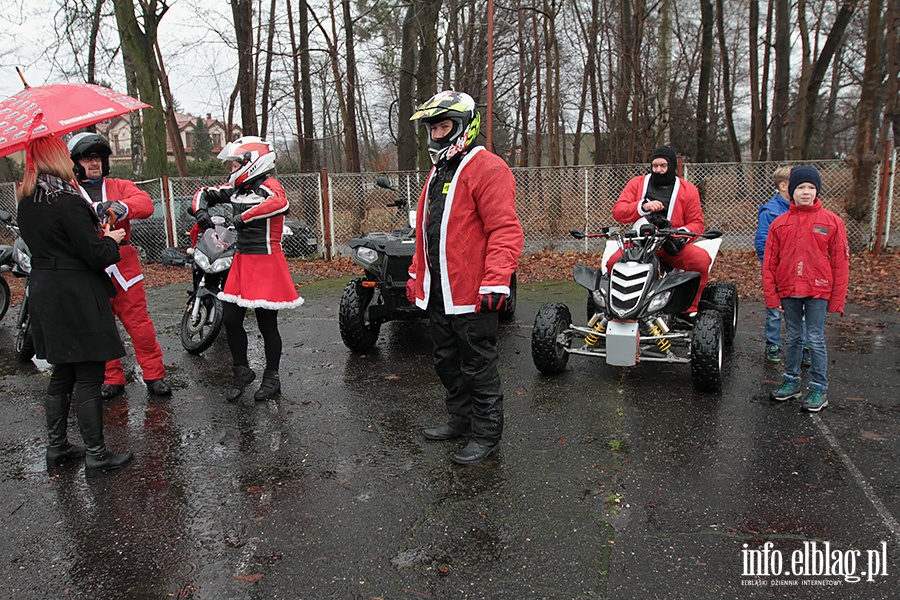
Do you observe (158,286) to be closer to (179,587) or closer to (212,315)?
(212,315)

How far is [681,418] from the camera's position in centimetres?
441

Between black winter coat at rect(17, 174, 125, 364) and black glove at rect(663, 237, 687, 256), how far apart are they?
3.96 m

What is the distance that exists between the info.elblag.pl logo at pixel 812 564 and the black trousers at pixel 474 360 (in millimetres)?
1472

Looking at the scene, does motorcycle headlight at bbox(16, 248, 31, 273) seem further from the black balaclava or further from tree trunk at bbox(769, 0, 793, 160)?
tree trunk at bbox(769, 0, 793, 160)

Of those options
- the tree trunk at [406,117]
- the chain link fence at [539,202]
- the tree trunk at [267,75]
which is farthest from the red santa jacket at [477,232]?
the tree trunk at [267,75]

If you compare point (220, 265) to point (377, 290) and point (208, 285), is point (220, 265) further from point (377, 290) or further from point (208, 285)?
point (377, 290)

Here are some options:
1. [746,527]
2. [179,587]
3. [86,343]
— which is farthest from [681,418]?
[86,343]

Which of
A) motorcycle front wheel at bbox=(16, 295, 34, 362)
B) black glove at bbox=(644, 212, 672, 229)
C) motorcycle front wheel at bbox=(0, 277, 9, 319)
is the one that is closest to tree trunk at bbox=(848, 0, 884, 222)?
black glove at bbox=(644, 212, 672, 229)

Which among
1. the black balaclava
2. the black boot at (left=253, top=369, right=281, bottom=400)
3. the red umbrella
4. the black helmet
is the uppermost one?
the red umbrella

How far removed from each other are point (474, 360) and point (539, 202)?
9311mm

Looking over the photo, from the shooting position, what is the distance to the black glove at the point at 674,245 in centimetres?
540

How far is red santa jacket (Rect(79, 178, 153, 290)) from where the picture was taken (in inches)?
186

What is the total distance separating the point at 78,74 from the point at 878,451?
72.3 feet

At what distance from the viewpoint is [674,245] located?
5414 millimetres
